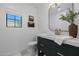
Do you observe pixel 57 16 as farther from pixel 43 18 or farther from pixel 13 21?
pixel 13 21

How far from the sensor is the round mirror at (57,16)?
5.86 ft

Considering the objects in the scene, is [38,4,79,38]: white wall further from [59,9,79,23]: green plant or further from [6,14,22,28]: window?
[6,14,22,28]: window

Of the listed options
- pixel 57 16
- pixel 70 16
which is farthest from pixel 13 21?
pixel 70 16

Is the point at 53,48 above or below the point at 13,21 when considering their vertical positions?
below

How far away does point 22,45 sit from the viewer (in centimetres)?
181

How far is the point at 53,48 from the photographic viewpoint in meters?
1.68

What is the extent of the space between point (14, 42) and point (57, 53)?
0.72 metres

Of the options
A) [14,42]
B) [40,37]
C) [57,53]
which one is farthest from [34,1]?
[57,53]

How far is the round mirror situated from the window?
0.55 meters

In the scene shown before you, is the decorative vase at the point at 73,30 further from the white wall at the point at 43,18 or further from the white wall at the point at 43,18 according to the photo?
the white wall at the point at 43,18

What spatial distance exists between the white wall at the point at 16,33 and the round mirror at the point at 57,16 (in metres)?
0.33

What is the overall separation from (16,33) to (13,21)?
0.20 m

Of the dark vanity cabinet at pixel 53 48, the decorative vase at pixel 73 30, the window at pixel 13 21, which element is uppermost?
the window at pixel 13 21

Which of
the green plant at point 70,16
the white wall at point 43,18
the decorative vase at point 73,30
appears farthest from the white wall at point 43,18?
the decorative vase at point 73,30
